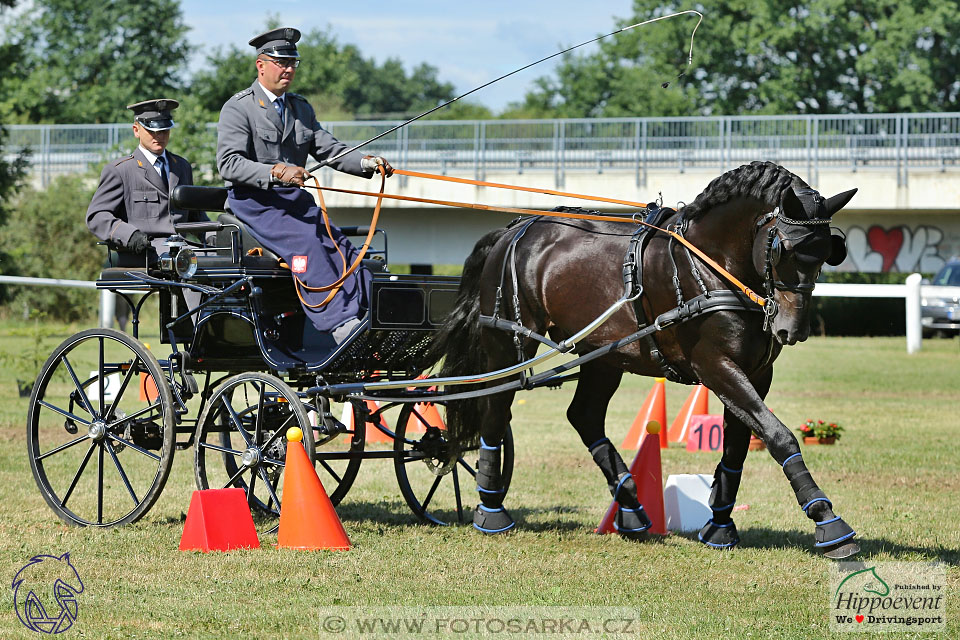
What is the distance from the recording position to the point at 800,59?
44188 mm

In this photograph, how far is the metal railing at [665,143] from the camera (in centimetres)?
2964

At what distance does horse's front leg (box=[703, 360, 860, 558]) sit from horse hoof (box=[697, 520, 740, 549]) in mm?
837

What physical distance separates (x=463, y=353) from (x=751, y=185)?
2139 mm

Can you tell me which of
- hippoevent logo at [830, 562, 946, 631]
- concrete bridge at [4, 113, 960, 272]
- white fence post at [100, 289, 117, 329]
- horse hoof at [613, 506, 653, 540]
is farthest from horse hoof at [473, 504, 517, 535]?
concrete bridge at [4, 113, 960, 272]

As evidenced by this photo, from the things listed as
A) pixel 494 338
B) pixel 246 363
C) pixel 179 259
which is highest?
pixel 179 259

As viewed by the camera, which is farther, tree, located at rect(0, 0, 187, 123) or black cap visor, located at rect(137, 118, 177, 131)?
tree, located at rect(0, 0, 187, 123)

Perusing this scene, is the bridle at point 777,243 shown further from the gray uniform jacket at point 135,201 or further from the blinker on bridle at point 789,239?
the gray uniform jacket at point 135,201

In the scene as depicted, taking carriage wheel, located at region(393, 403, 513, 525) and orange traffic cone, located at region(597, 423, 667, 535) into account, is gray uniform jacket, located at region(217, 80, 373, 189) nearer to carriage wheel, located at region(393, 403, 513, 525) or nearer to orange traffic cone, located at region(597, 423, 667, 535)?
carriage wheel, located at region(393, 403, 513, 525)

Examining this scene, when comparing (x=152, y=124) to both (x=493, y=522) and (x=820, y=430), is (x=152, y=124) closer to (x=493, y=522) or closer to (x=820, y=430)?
(x=493, y=522)

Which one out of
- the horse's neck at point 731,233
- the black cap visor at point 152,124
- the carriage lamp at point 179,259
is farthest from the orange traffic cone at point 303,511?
the black cap visor at point 152,124

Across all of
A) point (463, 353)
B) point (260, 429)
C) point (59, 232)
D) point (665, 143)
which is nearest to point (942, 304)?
point (665, 143)

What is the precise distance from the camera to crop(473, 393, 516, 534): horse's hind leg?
7484 millimetres

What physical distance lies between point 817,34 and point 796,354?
21550 mm

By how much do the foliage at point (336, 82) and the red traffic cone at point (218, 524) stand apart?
42.7ft
